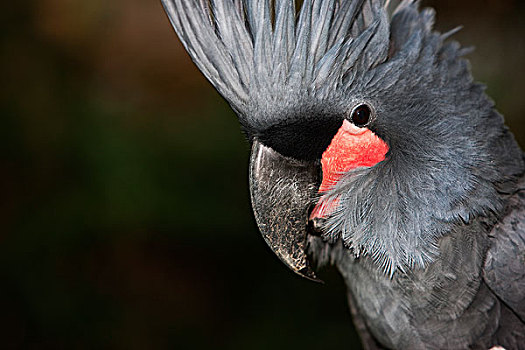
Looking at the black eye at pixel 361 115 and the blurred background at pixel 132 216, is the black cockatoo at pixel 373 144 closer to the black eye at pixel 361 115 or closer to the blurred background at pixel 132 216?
the black eye at pixel 361 115

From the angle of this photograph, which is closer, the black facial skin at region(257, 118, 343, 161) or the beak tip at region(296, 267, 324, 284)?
the black facial skin at region(257, 118, 343, 161)

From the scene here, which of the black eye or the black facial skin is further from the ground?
the black eye

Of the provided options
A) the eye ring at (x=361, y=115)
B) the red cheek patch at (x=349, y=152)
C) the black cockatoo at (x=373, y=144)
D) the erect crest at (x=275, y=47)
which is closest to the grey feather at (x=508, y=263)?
the black cockatoo at (x=373, y=144)

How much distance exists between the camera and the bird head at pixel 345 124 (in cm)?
168

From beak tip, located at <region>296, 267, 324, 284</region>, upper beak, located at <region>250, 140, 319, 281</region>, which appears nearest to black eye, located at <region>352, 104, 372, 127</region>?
upper beak, located at <region>250, 140, 319, 281</region>

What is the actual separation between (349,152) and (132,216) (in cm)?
249

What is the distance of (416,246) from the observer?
1.79 meters

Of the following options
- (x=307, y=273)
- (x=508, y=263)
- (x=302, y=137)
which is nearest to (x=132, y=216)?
(x=307, y=273)

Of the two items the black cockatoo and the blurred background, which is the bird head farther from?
the blurred background

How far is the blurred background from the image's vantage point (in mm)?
3723

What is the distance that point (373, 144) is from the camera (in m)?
1.76

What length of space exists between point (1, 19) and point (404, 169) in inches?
147

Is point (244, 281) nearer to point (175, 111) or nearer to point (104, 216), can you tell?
point (104, 216)

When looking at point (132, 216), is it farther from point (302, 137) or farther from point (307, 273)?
point (302, 137)
